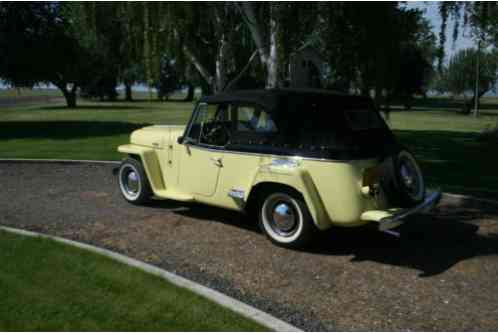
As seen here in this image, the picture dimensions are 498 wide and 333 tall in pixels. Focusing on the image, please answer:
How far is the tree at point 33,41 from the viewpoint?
68.5ft

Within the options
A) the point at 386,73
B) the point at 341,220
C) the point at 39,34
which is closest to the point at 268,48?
the point at 386,73

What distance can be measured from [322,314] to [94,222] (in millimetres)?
3814

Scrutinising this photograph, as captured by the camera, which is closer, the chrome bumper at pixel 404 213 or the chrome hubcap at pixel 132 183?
the chrome bumper at pixel 404 213

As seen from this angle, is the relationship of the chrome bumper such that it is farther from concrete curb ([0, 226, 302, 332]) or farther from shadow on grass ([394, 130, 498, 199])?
shadow on grass ([394, 130, 498, 199])

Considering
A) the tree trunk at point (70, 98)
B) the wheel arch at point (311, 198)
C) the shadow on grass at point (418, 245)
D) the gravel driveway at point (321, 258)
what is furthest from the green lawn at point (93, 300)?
the tree trunk at point (70, 98)

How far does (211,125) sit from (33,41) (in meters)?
18.4

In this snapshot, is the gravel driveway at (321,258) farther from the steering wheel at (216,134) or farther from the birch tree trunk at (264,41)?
the birch tree trunk at (264,41)

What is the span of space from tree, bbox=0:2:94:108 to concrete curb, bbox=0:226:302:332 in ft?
59.3

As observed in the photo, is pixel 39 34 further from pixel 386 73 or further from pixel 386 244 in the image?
pixel 386 244

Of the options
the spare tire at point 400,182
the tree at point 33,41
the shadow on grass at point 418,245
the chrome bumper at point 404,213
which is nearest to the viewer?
the chrome bumper at point 404,213

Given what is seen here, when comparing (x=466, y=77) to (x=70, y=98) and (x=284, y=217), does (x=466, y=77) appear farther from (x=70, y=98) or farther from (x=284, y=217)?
(x=284, y=217)

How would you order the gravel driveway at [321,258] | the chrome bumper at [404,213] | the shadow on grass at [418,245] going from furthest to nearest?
the shadow on grass at [418,245]
the chrome bumper at [404,213]
the gravel driveway at [321,258]

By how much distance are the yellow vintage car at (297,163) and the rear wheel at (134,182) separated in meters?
0.74

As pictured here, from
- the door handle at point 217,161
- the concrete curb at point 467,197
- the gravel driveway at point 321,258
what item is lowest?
the gravel driveway at point 321,258
